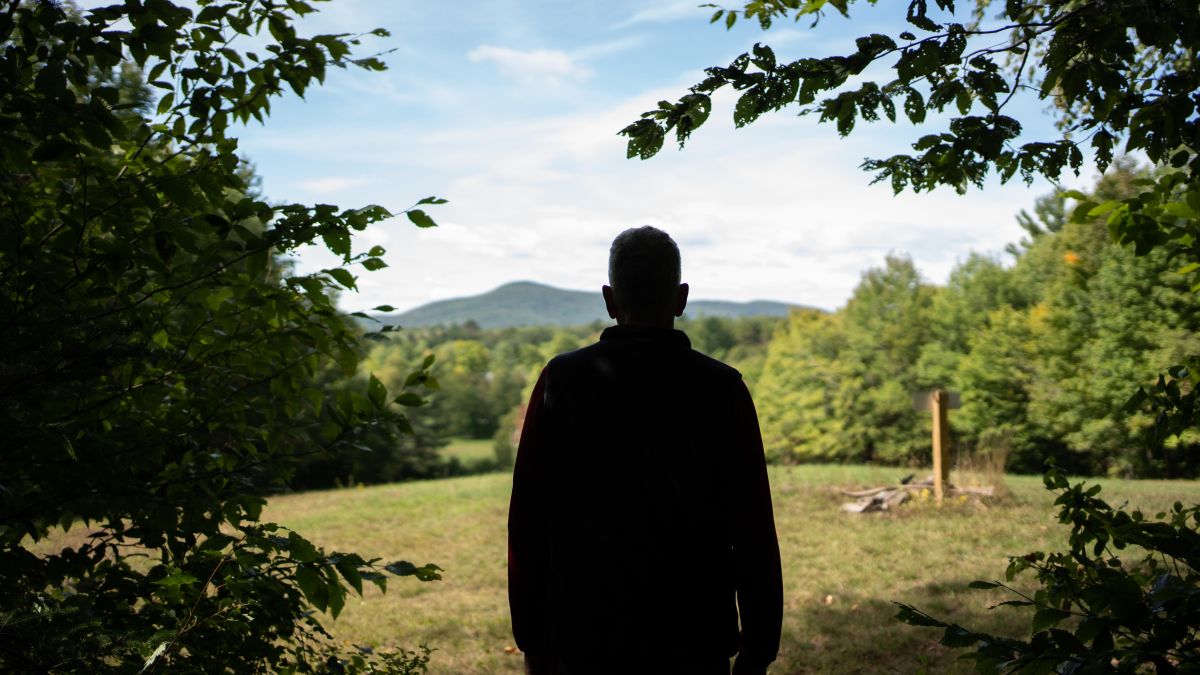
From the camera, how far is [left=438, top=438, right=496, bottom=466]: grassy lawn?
3570 centimetres

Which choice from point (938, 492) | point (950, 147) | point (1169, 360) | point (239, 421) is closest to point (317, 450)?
point (239, 421)

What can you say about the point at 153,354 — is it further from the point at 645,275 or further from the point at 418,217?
the point at 645,275

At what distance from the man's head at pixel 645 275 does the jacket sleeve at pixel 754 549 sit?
31 centimetres

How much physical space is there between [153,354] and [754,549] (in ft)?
7.26

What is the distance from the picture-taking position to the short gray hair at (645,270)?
239cm

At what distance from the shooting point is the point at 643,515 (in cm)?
226

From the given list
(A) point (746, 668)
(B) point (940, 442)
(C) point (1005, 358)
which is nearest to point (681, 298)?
(A) point (746, 668)

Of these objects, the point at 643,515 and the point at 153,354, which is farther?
the point at 153,354

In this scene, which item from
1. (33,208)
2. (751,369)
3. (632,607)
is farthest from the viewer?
(751,369)

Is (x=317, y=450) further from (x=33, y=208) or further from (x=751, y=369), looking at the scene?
(x=751, y=369)

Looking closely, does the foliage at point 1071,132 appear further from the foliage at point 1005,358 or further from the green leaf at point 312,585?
the foliage at point 1005,358

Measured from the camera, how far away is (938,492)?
44.0ft

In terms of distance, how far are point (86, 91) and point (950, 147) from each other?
114 inches

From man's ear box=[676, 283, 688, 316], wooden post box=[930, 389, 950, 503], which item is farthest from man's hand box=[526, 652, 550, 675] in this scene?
wooden post box=[930, 389, 950, 503]
